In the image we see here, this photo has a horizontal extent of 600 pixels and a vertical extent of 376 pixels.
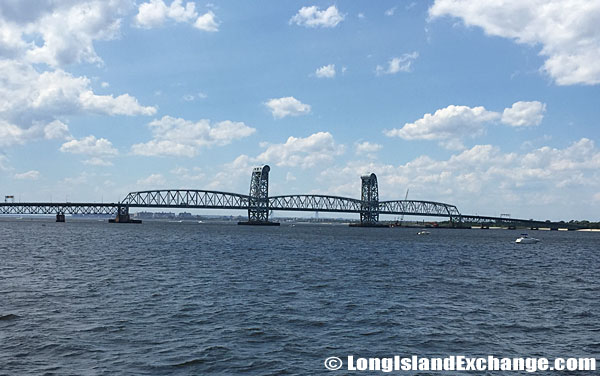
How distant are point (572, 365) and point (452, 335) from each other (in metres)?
5.26

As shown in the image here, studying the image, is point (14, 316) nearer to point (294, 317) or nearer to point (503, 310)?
point (294, 317)

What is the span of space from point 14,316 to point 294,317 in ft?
46.0

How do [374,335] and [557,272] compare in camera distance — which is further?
[557,272]

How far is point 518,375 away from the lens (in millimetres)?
18078

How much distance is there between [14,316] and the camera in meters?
25.1

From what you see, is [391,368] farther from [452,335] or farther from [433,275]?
[433,275]

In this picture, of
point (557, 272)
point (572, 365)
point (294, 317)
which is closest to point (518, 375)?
point (572, 365)

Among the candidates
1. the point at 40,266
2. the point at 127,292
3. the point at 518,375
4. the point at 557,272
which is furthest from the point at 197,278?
the point at 557,272

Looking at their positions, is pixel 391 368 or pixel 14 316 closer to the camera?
pixel 391 368

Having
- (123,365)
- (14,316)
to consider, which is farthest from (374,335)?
(14,316)

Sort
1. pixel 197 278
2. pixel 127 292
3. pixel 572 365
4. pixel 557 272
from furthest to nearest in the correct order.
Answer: pixel 557 272 → pixel 197 278 → pixel 127 292 → pixel 572 365

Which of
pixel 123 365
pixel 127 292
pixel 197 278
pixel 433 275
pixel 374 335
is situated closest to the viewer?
pixel 123 365

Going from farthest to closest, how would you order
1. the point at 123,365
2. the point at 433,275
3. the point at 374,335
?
the point at 433,275 < the point at 374,335 < the point at 123,365

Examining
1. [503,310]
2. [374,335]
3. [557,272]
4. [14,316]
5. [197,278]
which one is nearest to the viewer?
[374,335]
